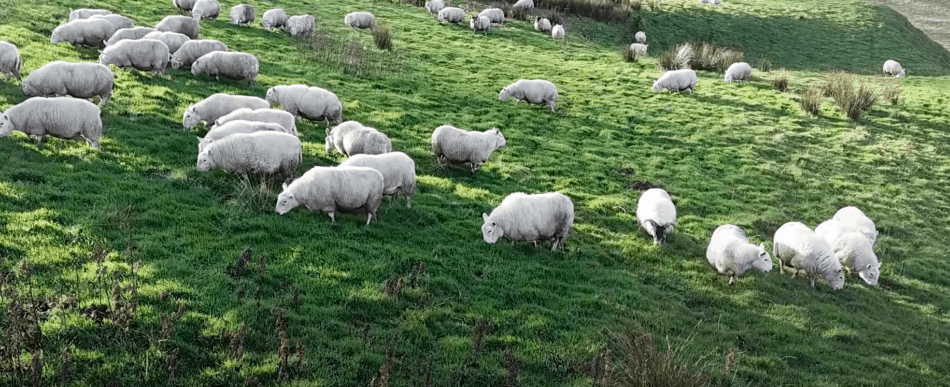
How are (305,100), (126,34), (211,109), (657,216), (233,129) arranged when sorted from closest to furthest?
(233,129) → (657,216) → (211,109) → (305,100) → (126,34)

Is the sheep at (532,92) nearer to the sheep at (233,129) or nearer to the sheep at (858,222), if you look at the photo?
the sheep at (858,222)

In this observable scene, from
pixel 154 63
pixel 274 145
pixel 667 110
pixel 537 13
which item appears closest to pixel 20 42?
pixel 154 63

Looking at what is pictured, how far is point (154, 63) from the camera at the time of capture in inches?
565

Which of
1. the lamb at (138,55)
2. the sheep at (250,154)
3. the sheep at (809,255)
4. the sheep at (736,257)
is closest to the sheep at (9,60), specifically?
the lamb at (138,55)

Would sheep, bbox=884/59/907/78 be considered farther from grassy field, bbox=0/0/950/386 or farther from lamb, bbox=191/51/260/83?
lamb, bbox=191/51/260/83

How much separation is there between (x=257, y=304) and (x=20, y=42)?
14132mm

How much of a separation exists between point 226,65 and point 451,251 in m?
9.75

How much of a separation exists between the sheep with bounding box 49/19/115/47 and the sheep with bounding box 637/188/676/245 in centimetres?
1500

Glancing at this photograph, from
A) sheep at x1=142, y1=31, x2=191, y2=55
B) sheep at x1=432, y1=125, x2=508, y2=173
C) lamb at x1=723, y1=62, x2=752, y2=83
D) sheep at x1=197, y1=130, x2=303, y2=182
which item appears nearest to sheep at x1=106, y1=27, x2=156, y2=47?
sheep at x1=142, y1=31, x2=191, y2=55

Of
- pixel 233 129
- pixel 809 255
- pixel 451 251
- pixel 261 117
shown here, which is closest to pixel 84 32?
pixel 261 117

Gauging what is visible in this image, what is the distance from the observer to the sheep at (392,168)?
924cm

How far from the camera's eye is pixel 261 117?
35.6 feet

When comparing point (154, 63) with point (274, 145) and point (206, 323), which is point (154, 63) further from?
point (206, 323)

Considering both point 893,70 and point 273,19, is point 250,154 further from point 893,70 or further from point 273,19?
point 893,70
